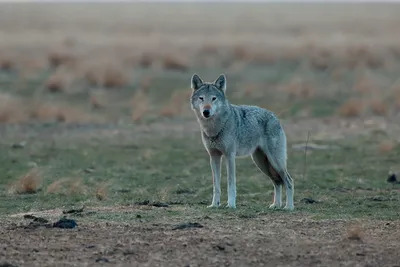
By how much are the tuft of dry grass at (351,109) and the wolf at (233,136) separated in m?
12.0

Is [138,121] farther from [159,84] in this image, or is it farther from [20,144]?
[159,84]

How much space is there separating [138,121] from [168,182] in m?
7.56

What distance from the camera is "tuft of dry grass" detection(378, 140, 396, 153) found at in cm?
1944

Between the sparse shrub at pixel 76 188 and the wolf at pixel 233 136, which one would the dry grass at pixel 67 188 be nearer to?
the sparse shrub at pixel 76 188

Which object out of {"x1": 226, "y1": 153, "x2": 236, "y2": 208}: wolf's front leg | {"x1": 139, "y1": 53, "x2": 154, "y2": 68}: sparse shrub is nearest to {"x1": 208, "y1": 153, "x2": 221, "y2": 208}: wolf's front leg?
{"x1": 226, "y1": 153, "x2": 236, "y2": 208}: wolf's front leg

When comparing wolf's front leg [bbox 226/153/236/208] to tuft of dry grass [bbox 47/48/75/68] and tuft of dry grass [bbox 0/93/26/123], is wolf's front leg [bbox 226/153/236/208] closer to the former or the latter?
tuft of dry grass [bbox 0/93/26/123]

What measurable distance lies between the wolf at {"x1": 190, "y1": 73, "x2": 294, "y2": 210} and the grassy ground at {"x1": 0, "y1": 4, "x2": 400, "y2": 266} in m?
0.42

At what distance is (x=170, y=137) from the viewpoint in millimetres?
21375

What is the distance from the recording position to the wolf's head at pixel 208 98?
1266 cm

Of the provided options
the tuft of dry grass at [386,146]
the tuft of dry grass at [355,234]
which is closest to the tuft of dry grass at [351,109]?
the tuft of dry grass at [386,146]

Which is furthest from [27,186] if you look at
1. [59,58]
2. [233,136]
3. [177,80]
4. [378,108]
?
[59,58]

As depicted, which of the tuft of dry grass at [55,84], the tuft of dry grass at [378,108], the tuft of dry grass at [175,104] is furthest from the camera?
the tuft of dry grass at [55,84]

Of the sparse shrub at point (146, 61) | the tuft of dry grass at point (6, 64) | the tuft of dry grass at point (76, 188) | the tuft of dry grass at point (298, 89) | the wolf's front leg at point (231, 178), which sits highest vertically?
the sparse shrub at point (146, 61)

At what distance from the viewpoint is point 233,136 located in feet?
42.2
